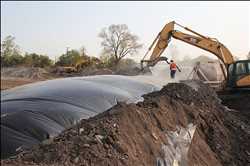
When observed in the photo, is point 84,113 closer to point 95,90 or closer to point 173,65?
point 95,90

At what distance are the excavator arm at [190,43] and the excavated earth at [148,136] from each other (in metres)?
4.89

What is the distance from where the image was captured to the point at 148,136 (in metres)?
6.39

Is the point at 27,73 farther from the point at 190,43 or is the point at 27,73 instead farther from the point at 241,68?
the point at 241,68

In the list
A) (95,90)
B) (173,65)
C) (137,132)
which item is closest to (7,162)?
(137,132)

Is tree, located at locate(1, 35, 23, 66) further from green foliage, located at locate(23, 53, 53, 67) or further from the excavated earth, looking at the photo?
the excavated earth

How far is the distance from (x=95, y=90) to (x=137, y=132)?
1694 mm

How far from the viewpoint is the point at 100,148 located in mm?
5059

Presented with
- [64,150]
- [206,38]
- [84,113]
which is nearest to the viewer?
[64,150]

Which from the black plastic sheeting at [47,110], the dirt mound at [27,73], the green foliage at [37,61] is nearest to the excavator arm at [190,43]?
the black plastic sheeting at [47,110]

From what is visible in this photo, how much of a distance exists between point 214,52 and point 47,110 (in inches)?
441

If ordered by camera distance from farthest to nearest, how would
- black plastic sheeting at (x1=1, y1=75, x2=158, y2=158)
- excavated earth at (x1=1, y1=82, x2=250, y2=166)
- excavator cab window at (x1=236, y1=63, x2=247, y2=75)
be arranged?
excavator cab window at (x1=236, y1=63, x2=247, y2=75) < black plastic sheeting at (x1=1, y1=75, x2=158, y2=158) < excavated earth at (x1=1, y1=82, x2=250, y2=166)

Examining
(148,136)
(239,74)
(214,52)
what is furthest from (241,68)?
(148,136)

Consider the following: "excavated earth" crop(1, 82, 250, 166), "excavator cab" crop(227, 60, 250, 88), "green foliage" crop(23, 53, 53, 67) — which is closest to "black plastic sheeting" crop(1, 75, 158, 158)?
"excavated earth" crop(1, 82, 250, 166)

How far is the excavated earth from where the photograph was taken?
4.76m
